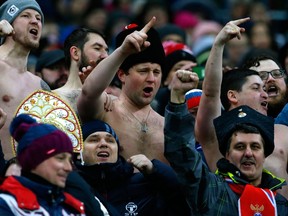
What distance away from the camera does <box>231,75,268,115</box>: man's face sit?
386 inches

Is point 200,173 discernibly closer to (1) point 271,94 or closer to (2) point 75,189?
(2) point 75,189

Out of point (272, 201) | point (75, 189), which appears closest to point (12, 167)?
point (75, 189)

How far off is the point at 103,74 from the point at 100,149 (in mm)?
569

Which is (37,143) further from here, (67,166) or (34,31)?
(34,31)

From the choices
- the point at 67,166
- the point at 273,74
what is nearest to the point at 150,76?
the point at 273,74

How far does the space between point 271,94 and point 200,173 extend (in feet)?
8.67

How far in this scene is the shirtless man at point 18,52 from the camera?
955 centimetres

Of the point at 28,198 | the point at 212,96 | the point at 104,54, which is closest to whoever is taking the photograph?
the point at 28,198

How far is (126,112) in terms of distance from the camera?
937 centimetres

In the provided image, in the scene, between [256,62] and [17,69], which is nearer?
[17,69]

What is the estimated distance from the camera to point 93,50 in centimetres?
1034

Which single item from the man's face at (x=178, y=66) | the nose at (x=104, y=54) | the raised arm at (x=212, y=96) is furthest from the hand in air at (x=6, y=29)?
the man's face at (x=178, y=66)

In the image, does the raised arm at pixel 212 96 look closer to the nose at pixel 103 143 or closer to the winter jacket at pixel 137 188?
the winter jacket at pixel 137 188

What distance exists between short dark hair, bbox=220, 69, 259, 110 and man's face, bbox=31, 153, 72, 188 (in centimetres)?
279
